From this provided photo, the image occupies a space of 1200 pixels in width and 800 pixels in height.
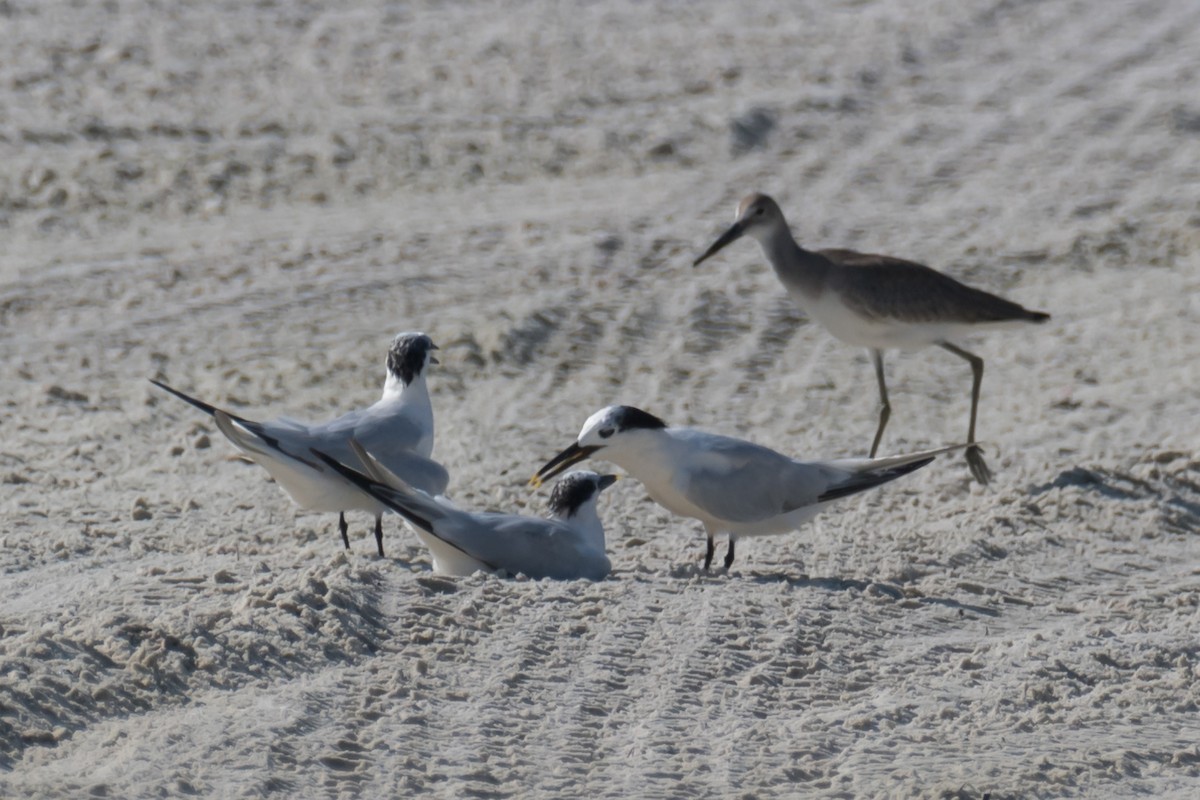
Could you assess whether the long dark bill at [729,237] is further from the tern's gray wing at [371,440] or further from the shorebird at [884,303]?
the tern's gray wing at [371,440]

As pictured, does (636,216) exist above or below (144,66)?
below

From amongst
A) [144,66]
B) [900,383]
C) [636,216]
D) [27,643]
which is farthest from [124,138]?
[27,643]

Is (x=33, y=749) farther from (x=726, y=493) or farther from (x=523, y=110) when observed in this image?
(x=523, y=110)

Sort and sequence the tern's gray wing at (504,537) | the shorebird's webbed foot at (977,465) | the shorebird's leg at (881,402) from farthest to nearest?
the shorebird's leg at (881,402), the shorebird's webbed foot at (977,465), the tern's gray wing at (504,537)

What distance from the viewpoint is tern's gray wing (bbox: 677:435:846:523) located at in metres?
5.79

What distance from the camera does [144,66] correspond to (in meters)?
11.4

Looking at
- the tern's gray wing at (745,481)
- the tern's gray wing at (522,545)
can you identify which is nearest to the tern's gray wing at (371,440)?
the tern's gray wing at (522,545)

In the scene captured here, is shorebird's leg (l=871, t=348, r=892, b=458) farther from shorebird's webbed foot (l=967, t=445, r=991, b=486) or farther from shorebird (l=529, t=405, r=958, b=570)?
shorebird (l=529, t=405, r=958, b=570)

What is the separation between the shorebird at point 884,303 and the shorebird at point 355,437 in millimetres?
2022

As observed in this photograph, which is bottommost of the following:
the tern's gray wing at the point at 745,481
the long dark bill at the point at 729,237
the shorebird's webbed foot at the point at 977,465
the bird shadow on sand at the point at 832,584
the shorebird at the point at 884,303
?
the bird shadow on sand at the point at 832,584

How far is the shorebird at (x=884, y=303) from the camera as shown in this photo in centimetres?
759

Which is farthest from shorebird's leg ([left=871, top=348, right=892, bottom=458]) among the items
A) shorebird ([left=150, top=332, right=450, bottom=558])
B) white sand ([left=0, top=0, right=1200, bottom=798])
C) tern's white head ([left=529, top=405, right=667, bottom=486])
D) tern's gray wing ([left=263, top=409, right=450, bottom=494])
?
tern's gray wing ([left=263, top=409, right=450, bottom=494])

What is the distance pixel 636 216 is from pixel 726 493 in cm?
423

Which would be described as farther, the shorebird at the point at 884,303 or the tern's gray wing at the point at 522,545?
the shorebird at the point at 884,303
